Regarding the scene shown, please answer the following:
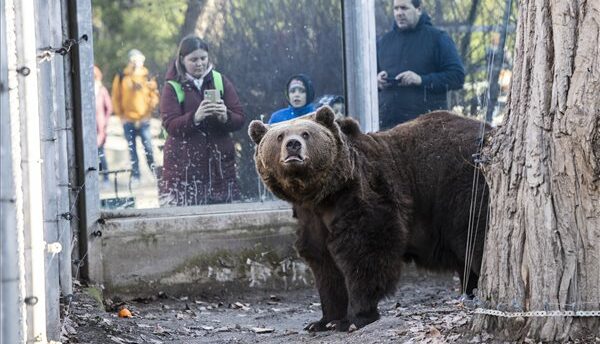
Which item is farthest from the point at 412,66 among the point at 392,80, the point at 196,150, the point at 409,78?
the point at 196,150

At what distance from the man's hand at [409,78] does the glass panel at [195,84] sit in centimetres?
71

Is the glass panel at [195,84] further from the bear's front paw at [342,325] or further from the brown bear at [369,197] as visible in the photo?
the bear's front paw at [342,325]

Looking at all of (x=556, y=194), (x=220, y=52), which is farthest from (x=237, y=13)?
(x=556, y=194)

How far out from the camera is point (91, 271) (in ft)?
37.1

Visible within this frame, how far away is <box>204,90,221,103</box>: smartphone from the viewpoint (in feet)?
39.9

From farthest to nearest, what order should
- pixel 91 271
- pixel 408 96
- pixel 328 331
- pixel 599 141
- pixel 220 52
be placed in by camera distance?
pixel 408 96
pixel 220 52
pixel 91 271
pixel 328 331
pixel 599 141

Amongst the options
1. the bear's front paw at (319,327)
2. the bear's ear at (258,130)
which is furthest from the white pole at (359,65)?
the bear's front paw at (319,327)

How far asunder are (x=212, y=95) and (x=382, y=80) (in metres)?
2.09

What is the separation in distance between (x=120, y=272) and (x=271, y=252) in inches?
69.0

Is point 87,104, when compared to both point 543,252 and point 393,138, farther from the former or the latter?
point 543,252

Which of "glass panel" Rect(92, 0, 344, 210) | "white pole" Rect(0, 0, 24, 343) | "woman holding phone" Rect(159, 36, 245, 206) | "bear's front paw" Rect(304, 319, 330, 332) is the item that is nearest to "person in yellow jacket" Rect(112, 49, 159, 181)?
"glass panel" Rect(92, 0, 344, 210)

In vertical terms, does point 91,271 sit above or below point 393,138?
below

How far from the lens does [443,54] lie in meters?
12.9

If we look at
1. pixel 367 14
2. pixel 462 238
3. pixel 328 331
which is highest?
pixel 367 14
